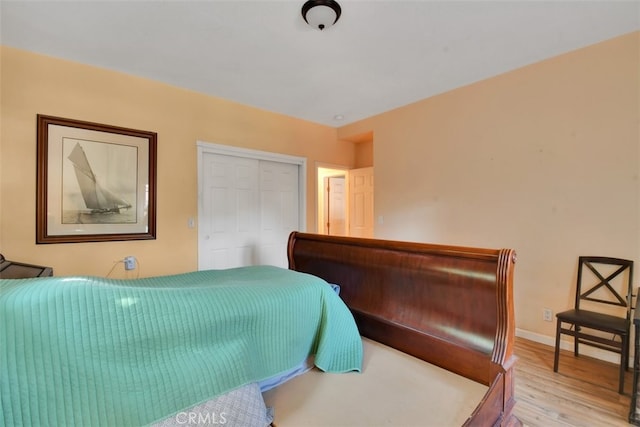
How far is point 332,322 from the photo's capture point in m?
1.58

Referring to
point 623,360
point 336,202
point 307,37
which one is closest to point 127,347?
point 307,37

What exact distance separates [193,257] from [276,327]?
92.5 inches

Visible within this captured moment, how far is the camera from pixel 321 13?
6.44 ft

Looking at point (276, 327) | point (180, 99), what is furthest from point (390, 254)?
point (180, 99)

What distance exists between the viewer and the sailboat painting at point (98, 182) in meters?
2.67

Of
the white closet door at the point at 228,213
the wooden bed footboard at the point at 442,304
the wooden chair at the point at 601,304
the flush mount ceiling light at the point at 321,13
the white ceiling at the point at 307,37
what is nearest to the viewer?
the wooden bed footboard at the point at 442,304

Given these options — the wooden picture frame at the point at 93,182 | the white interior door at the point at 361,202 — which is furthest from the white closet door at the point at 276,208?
the wooden picture frame at the point at 93,182

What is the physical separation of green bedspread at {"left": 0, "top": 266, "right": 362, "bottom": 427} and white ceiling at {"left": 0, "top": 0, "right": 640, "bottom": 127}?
1.92 meters

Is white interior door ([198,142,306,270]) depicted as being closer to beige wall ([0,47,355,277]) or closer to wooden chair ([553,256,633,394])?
beige wall ([0,47,355,277])

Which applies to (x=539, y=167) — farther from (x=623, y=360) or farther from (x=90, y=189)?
(x=90, y=189)

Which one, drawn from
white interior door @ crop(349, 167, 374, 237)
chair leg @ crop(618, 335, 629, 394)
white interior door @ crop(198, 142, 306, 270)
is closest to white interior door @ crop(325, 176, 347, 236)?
white interior door @ crop(349, 167, 374, 237)

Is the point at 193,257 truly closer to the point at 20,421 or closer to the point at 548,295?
the point at 20,421

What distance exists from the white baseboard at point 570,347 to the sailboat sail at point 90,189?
4.22 meters

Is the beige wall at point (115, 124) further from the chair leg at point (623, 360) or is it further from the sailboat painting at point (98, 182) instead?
the chair leg at point (623, 360)
